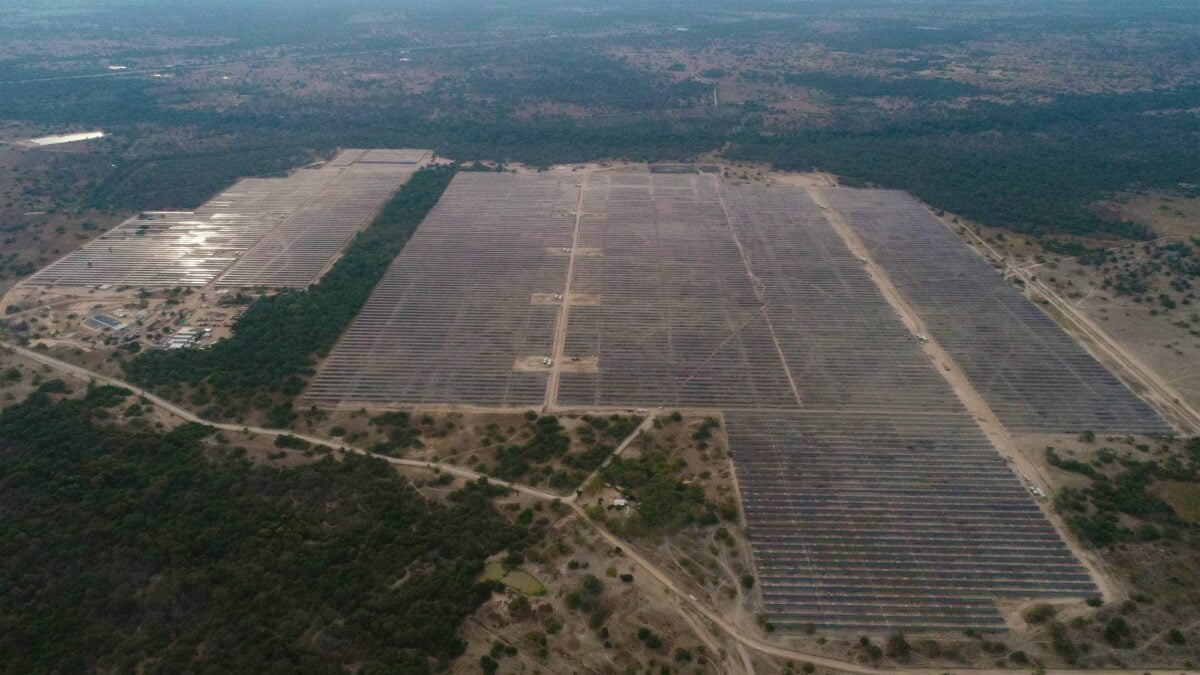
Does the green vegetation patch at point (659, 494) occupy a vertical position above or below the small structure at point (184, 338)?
below

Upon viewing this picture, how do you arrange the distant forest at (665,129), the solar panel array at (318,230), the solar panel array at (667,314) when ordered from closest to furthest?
the solar panel array at (667,314) → the solar panel array at (318,230) → the distant forest at (665,129)

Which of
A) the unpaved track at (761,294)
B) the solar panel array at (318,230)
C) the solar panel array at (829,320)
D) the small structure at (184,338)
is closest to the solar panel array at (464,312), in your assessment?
the solar panel array at (318,230)

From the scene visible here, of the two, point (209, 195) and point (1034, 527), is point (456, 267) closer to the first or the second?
point (209, 195)

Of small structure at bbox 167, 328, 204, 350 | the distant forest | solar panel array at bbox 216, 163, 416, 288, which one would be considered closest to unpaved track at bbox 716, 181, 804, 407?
the distant forest

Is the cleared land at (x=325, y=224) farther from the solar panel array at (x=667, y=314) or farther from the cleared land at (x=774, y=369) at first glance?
the solar panel array at (x=667, y=314)

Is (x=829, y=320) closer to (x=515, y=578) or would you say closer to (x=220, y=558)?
(x=515, y=578)

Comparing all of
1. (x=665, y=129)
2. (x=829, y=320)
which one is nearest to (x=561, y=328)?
(x=829, y=320)
